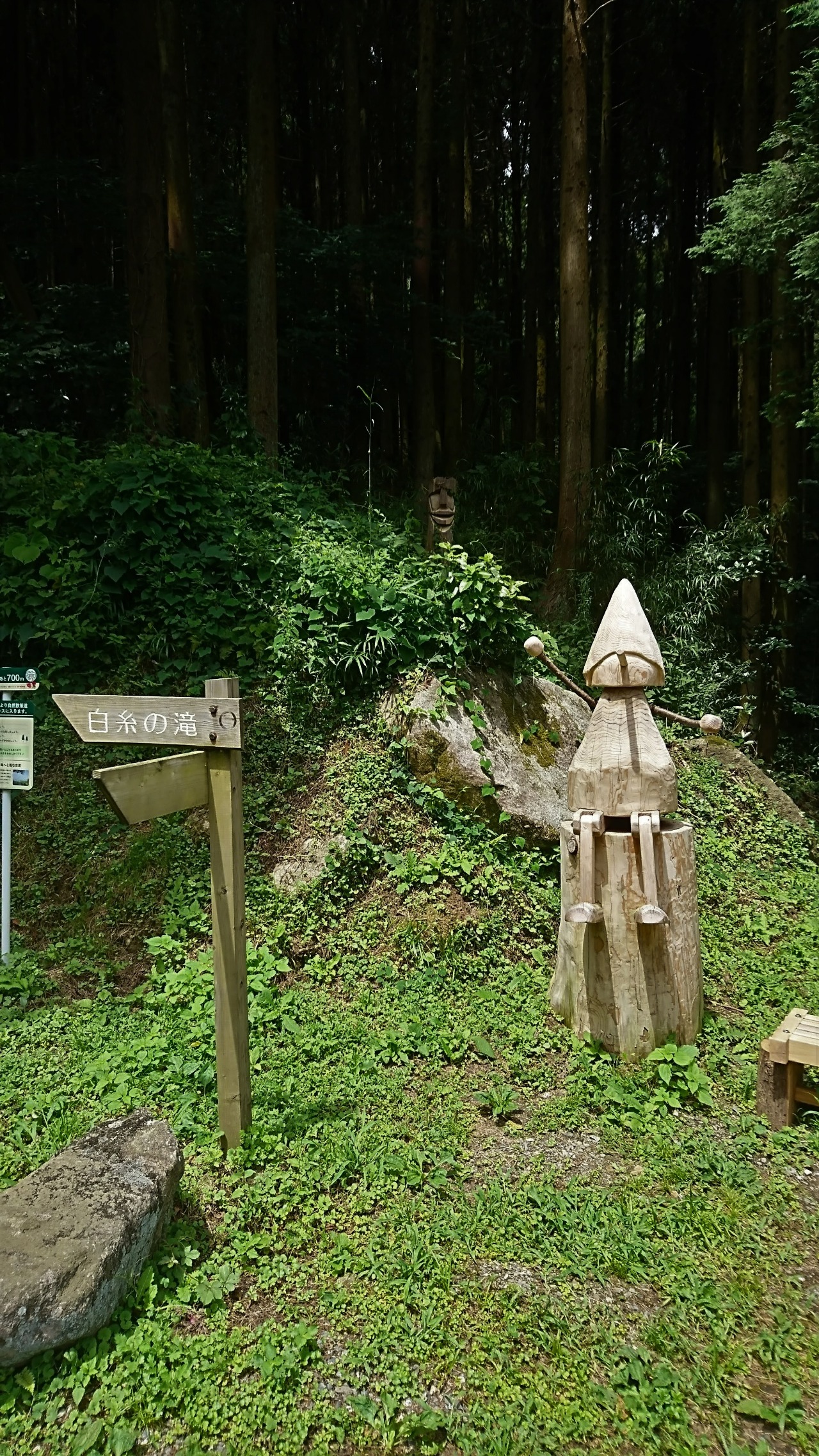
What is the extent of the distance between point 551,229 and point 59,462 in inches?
455

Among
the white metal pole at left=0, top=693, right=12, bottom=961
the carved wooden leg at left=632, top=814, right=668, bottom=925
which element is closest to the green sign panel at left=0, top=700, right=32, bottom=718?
the white metal pole at left=0, top=693, right=12, bottom=961

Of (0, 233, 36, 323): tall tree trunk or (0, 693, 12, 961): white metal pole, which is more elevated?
(0, 233, 36, 323): tall tree trunk

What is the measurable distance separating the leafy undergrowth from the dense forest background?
315cm

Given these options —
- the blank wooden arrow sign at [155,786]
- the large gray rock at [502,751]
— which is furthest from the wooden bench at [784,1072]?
the blank wooden arrow sign at [155,786]

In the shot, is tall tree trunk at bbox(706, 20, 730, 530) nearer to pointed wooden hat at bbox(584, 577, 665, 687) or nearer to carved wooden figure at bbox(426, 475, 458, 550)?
carved wooden figure at bbox(426, 475, 458, 550)

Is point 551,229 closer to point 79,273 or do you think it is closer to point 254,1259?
point 79,273

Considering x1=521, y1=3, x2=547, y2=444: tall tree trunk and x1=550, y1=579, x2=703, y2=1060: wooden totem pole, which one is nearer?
x1=550, y1=579, x2=703, y2=1060: wooden totem pole

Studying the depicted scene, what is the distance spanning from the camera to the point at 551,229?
1405cm

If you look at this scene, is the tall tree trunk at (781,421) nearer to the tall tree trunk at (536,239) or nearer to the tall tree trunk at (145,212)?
the tall tree trunk at (536,239)

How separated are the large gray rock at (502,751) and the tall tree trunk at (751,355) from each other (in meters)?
3.83

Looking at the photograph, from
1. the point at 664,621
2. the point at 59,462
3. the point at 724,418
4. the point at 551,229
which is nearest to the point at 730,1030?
the point at 664,621

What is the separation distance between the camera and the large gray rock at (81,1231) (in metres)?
2.28

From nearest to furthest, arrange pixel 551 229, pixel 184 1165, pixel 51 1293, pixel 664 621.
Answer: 1. pixel 51 1293
2. pixel 184 1165
3. pixel 664 621
4. pixel 551 229

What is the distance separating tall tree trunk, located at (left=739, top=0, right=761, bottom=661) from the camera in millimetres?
8930
